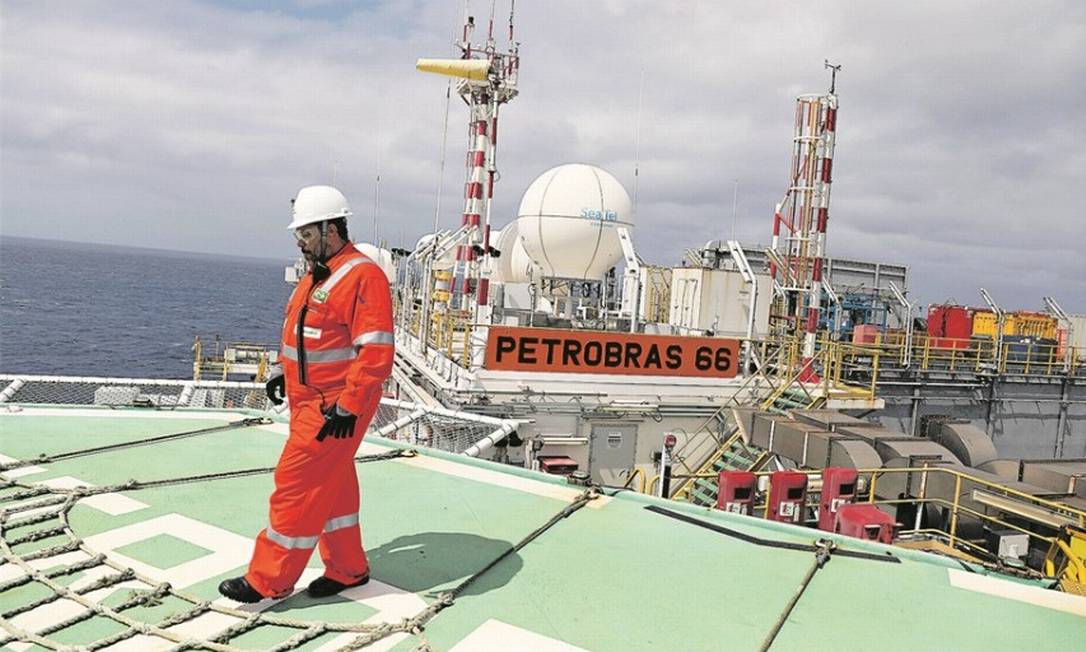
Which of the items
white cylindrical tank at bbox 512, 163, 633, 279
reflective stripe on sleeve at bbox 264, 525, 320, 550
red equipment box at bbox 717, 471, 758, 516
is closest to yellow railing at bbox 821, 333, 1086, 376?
white cylindrical tank at bbox 512, 163, 633, 279

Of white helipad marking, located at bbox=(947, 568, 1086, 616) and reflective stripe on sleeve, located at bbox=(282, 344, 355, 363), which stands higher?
reflective stripe on sleeve, located at bbox=(282, 344, 355, 363)

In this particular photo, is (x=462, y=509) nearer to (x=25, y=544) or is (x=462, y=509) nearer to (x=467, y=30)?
(x=25, y=544)

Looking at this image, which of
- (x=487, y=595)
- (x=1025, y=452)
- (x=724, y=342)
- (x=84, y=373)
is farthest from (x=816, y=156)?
(x=84, y=373)

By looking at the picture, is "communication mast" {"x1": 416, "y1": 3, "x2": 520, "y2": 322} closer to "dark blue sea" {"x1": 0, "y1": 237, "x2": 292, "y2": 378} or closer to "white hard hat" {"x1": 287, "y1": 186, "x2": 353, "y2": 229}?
"white hard hat" {"x1": 287, "y1": 186, "x2": 353, "y2": 229}

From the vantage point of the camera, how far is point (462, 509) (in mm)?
5074

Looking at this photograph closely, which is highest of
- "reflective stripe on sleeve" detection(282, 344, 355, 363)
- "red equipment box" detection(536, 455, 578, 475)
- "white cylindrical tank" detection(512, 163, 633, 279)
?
"white cylindrical tank" detection(512, 163, 633, 279)

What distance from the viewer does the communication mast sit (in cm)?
1541

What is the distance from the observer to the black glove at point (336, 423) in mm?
3410

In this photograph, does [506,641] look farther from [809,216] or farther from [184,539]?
[809,216]

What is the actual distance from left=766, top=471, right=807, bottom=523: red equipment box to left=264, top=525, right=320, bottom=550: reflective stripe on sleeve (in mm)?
6072

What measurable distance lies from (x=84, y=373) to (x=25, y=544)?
40176 millimetres

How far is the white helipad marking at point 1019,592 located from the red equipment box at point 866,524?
8.18 feet

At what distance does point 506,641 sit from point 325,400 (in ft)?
4.57

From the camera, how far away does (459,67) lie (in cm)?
1548
